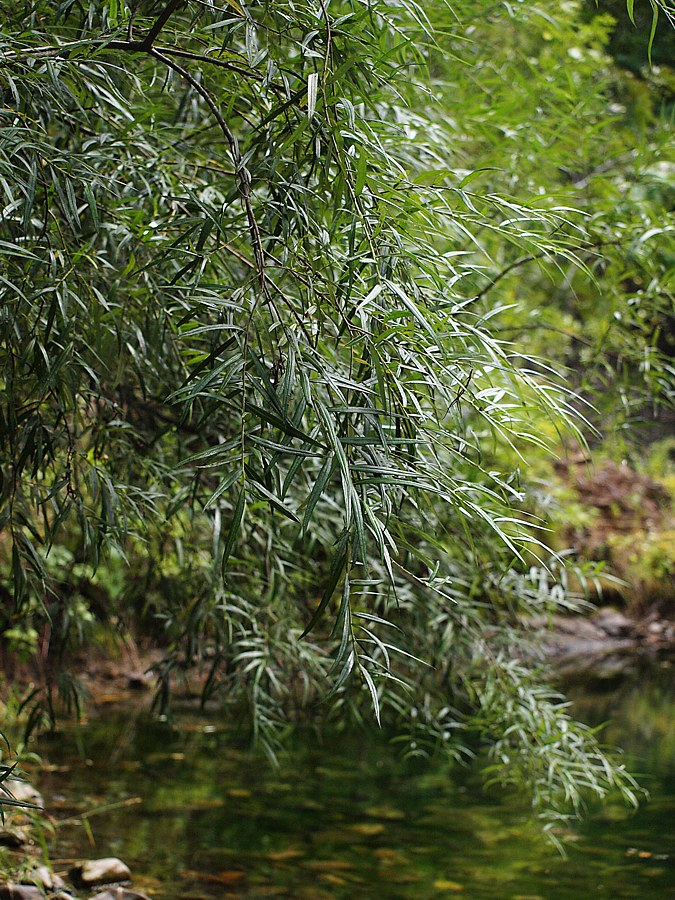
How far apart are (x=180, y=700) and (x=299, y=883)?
264cm

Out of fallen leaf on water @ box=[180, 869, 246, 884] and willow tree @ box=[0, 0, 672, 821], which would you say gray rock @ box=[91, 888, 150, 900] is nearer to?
fallen leaf on water @ box=[180, 869, 246, 884]

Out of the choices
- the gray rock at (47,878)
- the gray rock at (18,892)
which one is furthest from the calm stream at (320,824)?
the gray rock at (18,892)

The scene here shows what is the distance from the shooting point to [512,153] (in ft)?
12.4

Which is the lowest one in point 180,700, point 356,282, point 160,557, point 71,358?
point 180,700

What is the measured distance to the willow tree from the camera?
53.4 inches

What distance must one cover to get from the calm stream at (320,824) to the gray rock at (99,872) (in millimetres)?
107

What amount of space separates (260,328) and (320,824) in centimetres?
335

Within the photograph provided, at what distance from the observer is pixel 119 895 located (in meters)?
3.17

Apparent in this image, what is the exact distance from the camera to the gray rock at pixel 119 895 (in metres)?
3.12

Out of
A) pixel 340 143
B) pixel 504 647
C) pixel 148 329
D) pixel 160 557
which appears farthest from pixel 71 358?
pixel 504 647

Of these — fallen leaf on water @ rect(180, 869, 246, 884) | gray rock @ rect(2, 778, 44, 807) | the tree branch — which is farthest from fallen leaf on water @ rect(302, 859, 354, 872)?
the tree branch

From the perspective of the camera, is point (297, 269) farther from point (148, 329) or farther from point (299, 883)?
point (299, 883)

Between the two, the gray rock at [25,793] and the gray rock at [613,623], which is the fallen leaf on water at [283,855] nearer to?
the gray rock at [25,793]

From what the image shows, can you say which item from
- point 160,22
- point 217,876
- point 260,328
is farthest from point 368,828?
point 160,22
